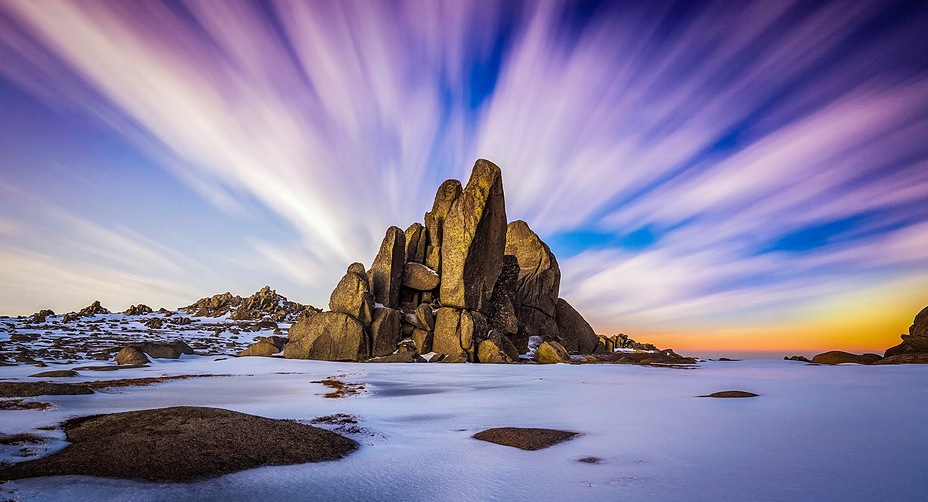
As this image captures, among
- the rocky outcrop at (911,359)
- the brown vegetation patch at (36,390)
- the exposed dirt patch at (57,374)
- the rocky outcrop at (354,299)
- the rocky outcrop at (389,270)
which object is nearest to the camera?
the brown vegetation patch at (36,390)

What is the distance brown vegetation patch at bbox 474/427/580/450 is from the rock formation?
17634 millimetres

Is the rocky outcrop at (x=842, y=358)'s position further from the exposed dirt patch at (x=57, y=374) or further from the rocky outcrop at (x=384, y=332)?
the exposed dirt patch at (x=57, y=374)

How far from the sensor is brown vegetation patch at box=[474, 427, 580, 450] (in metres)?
4.67

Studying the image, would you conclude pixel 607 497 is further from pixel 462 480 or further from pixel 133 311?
pixel 133 311

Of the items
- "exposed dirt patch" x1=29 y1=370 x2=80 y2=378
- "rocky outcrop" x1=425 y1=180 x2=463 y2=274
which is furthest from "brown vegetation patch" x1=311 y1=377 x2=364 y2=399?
"rocky outcrop" x1=425 y1=180 x2=463 y2=274

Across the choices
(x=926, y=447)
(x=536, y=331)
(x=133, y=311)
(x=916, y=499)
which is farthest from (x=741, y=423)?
(x=133, y=311)

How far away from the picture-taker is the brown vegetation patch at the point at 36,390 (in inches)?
305

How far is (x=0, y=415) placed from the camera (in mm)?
5543

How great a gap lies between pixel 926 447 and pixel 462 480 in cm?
421

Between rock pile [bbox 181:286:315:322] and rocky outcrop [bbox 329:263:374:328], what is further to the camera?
rock pile [bbox 181:286:315:322]

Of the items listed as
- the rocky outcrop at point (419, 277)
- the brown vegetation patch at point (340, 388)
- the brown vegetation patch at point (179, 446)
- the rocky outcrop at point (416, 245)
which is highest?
the rocky outcrop at point (416, 245)

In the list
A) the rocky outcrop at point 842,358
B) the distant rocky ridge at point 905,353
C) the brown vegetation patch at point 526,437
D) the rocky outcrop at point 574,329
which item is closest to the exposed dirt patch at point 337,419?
the brown vegetation patch at point 526,437

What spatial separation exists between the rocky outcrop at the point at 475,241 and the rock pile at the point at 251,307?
35977 millimetres

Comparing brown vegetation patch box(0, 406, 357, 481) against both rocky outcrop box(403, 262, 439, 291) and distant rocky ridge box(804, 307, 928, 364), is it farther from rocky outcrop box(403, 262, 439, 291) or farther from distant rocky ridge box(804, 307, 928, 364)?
distant rocky ridge box(804, 307, 928, 364)
